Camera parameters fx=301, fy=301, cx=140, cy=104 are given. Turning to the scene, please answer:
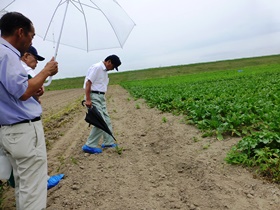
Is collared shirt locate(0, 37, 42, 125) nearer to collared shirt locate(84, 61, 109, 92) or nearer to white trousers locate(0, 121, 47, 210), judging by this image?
white trousers locate(0, 121, 47, 210)

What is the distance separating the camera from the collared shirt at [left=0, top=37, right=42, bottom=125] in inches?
101

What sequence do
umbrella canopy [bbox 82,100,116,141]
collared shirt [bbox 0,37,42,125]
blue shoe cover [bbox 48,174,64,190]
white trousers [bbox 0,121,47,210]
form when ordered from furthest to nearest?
umbrella canopy [bbox 82,100,116,141] → blue shoe cover [bbox 48,174,64,190] → white trousers [bbox 0,121,47,210] → collared shirt [bbox 0,37,42,125]

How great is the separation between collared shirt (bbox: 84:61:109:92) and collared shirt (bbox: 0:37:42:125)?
2.80m

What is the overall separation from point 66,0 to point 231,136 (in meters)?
3.99

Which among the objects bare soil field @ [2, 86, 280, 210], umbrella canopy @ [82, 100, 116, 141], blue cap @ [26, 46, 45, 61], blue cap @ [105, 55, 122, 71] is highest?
blue cap @ [26, 46, 45, 61]

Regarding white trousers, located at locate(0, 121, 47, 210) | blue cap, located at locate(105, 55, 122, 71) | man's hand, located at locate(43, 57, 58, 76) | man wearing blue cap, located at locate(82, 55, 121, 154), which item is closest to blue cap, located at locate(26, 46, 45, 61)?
man's hand, located at locate(43, 57, 58, 76)

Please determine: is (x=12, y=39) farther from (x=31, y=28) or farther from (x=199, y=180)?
(x=199, y=180)

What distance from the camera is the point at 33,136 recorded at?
2.97 m

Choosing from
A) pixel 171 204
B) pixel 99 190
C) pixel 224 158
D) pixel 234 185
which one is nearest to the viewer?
pixel 171 204

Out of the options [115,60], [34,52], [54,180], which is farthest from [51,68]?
[115,60]

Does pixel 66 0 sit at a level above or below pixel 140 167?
above

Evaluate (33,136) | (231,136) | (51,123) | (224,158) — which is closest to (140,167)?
(224,158)

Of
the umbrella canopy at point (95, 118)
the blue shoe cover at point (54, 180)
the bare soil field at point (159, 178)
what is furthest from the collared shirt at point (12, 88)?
the umbrella canopy at point (95, 118)

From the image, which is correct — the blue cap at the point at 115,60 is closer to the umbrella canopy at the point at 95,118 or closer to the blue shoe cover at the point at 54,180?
the umbrella canopy at the point at 95,118
